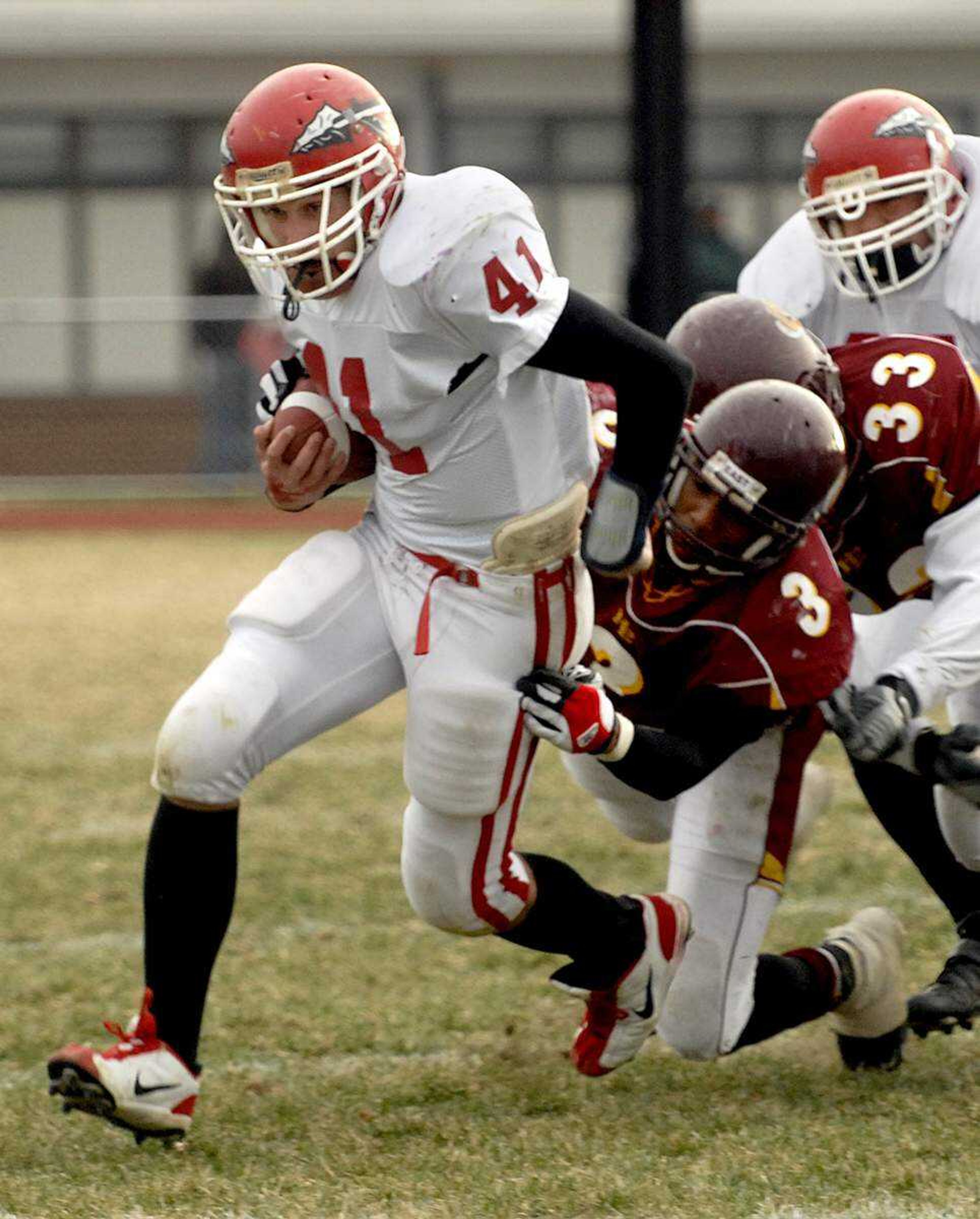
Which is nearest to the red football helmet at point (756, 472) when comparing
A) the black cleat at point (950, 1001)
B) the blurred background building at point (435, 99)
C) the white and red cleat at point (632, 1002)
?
the white and red cleat at point (632, 1002)

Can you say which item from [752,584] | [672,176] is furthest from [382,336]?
[672,176]

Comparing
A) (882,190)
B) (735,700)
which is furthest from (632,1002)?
(882,190)

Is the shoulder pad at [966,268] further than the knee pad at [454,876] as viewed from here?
Yes

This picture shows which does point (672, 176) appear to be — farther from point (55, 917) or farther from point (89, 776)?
point (55, 917)

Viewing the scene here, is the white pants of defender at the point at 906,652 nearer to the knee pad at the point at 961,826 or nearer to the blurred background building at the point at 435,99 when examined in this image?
the knee pad at the point at 961,826

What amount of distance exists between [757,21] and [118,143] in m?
4.44

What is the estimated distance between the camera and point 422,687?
3.10m

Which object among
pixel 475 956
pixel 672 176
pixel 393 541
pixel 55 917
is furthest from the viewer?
pixel 672 176

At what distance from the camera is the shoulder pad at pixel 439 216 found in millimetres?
2910

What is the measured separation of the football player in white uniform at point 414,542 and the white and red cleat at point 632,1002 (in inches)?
0.4

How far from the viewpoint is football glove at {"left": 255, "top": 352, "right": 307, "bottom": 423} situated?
11.0 ft

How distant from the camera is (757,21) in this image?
558 inches

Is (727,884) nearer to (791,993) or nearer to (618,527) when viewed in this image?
(791,993)

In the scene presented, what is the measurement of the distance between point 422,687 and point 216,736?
1.06ft
